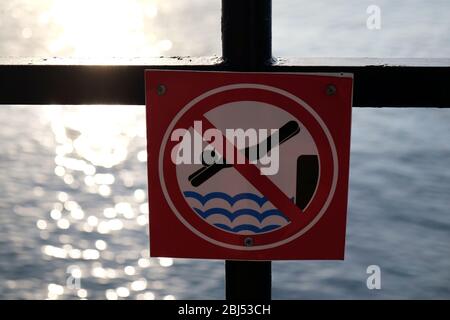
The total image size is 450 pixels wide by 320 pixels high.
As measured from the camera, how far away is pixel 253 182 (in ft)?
4.74

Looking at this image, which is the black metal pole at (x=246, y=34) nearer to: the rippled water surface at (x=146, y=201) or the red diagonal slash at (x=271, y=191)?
the red diagonal slash at (x=271, y=191)

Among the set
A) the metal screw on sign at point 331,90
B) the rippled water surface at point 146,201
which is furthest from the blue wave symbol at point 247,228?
the rippled water surface at point 146,201

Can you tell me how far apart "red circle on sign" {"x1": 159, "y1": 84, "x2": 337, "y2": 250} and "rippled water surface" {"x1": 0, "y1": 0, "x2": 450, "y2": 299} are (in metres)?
5.65

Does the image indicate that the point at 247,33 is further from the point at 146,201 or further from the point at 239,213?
the point at 146,201

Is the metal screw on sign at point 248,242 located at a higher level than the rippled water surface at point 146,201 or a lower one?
lower

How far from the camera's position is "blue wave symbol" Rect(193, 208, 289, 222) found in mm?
1454

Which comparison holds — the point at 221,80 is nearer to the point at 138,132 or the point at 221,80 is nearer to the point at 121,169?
the point at 121,169

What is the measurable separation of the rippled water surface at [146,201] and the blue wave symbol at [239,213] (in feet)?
18.6

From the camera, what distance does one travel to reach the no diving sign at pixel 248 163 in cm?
141

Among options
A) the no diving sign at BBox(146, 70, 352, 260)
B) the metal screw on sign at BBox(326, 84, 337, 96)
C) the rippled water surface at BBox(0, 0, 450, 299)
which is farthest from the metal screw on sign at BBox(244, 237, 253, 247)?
the rippled water surface at BBox(0, 0, 450, 299)

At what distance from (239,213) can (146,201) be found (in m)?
7.81

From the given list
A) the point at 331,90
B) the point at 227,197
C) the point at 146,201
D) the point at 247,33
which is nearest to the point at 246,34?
the point at 247,33

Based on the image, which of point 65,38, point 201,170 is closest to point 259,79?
point 201,170

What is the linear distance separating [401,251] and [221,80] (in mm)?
7288
